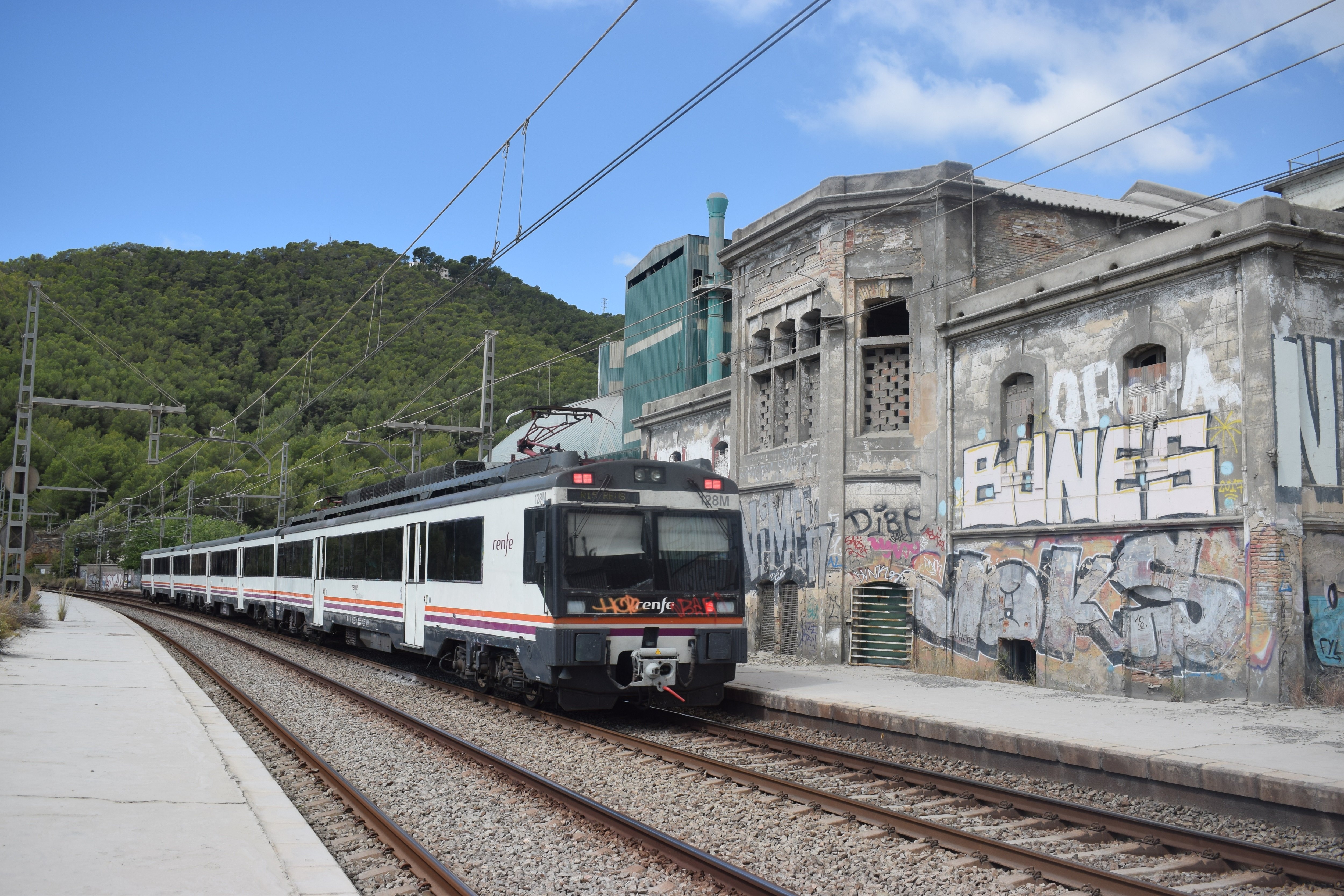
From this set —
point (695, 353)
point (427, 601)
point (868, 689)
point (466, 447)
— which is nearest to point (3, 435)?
point (466, 447)

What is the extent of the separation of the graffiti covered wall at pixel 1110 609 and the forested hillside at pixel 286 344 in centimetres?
3128

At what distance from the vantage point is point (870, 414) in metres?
19.1

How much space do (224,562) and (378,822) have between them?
3112 centimetres

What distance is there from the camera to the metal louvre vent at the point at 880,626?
58.5 feet

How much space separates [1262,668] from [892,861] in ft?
24.9

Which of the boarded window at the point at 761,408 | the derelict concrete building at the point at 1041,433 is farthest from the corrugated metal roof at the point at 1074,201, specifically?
the boarded window at the point at 761,408

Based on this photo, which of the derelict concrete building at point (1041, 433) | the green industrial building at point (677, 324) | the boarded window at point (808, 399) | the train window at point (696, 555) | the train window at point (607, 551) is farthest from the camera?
the green industrial building at point (677, 324)

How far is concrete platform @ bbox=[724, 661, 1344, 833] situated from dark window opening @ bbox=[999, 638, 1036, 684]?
50cm

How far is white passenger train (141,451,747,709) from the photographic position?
11922 millimetres

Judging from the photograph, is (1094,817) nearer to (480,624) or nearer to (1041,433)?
(480,624)

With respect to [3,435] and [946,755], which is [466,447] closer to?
[3,435]

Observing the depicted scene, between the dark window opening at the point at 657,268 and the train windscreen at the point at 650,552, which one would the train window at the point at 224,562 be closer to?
the dark window opening at the point at 657,268

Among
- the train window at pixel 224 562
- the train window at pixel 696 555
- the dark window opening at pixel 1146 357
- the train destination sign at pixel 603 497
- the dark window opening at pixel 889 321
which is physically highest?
the dark window opening at pixel 889 321

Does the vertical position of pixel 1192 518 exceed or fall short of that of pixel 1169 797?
it exceeds it
